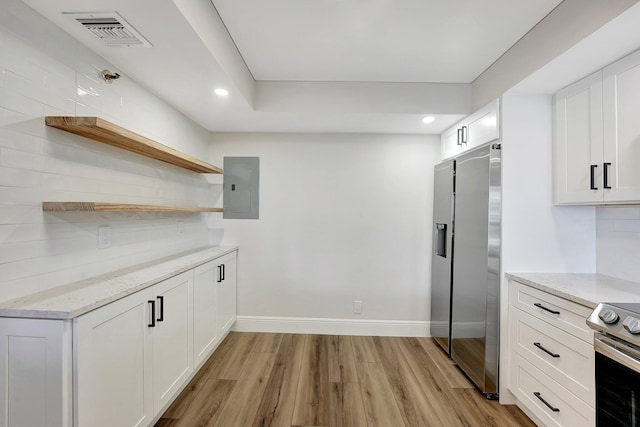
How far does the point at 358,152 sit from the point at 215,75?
172cm

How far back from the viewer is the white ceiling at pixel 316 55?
1532 millimetres

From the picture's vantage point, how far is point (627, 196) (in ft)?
5.07

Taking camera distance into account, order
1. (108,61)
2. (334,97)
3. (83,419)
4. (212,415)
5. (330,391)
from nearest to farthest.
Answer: (83,419)
(108,61)
(212,415)
(330,391)
(334,97)

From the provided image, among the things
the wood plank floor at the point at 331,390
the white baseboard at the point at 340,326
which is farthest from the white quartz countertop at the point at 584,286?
the white baseboard at the point at 340,326

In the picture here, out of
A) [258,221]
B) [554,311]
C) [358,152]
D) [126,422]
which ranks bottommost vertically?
[126,422]

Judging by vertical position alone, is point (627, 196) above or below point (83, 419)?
above

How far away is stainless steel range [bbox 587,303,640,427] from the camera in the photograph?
1168mm

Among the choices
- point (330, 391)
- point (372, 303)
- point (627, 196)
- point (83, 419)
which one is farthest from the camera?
point (372, 303)

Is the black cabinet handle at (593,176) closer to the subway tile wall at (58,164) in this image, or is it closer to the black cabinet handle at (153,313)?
the black cabinet handle at (153,313)

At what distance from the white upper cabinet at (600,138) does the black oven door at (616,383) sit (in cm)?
84

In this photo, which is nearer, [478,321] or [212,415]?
[212,415]

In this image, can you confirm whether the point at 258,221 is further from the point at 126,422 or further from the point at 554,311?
the point at 554,311

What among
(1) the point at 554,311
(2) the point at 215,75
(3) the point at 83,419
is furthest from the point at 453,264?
(3) the point at 83,419

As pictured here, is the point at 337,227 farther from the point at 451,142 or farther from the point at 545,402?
the point at 545,402
